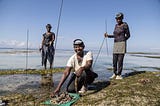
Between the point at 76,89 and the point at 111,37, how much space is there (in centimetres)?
336

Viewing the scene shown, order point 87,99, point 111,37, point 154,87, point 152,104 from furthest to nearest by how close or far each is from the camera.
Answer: point 111,37 → point 154,87 → point 87,99 → point 152,104

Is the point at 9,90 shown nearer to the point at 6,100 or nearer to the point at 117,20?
the point at 6,100

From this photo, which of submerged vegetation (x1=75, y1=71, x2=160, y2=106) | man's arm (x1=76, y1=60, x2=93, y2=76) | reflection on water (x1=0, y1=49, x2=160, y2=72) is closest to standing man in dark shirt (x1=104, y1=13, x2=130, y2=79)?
submerged vegetation (x1=75, y1=71, x2=160, y2=106)

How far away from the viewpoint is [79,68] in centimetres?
640

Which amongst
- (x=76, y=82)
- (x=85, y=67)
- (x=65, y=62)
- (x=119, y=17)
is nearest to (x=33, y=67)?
(x=65, y=62)

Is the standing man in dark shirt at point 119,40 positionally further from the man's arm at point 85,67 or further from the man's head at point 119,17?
the man's arm at point 85,67

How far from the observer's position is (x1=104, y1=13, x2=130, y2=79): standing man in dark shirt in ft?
27.8

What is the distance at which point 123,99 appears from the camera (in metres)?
5.80

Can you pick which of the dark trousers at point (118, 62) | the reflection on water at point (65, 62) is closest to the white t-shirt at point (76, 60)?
the dark trousers at point (118, 62)

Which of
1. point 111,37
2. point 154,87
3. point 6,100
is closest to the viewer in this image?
point 6,100

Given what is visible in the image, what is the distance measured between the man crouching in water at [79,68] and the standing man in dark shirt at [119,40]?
2.34 metres

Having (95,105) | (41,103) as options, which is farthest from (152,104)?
(41,103)

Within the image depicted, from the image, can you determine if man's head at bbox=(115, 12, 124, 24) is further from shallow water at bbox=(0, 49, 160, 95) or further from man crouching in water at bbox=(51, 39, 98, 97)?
shallow water at bbox=(0, 49, 160, 95)

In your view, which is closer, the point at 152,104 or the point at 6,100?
the point at 152,104
